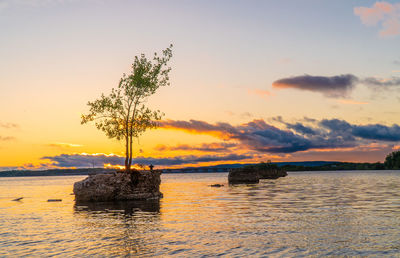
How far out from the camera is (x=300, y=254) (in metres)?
15.3

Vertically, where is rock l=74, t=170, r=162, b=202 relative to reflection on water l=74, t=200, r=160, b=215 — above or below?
above

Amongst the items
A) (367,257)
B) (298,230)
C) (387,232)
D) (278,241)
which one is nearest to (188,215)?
(298,230)

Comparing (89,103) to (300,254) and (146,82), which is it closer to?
(146,82)

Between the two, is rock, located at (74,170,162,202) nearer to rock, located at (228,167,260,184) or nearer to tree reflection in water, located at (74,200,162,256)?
tree reflection in water, located at (74,200,162,256)

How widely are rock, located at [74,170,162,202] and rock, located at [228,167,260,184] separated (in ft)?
228

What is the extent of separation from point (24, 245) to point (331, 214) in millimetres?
20932

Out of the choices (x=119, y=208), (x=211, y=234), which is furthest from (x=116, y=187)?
(x=211, y=234)

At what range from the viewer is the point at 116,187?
146 feet

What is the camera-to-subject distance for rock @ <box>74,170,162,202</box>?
44.3 m

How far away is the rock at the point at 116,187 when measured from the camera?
44.3m

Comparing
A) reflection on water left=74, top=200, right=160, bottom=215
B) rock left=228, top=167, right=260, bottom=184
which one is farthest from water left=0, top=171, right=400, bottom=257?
rock left=228, top=167, right=260, bottom=184

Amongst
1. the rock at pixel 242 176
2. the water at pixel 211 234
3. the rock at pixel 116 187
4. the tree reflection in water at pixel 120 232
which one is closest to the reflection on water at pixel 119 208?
the rock at pixel 116 187

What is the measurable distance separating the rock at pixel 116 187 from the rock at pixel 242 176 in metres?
69.4

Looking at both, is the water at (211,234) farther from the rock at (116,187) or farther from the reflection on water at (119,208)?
the rock at (116,187)
